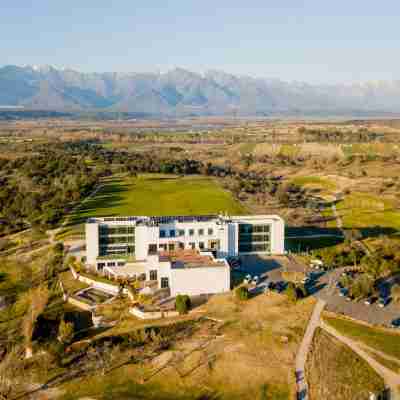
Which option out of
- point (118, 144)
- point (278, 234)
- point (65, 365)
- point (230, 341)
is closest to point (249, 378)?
point (230, 341)

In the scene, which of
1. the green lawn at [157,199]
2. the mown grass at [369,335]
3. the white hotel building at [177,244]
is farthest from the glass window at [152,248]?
the green lawn at [157,199]

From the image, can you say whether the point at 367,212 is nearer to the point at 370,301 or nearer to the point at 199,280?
the point at 370,301

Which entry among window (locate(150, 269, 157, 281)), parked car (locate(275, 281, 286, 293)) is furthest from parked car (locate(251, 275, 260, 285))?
window (locate(150, 269, 157, 281))

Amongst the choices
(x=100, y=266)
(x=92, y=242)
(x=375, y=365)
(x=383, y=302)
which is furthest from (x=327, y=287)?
(x=92, y=242)

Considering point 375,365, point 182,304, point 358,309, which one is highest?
point 182,304

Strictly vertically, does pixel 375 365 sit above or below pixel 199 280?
below

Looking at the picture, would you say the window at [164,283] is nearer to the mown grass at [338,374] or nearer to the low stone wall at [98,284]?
the low stone wall at [98,284]
